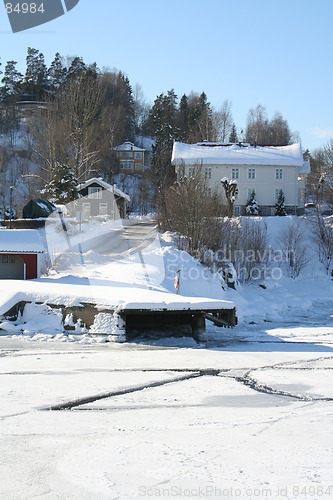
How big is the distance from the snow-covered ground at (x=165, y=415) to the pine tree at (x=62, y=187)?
1059 inches

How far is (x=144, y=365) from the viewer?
45.8 ft

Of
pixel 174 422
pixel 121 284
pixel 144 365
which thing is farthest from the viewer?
pixel 121 284

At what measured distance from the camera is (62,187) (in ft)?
150

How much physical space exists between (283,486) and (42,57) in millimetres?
96666

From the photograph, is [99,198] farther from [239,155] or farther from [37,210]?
[37,210]

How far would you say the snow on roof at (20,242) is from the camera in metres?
23.9

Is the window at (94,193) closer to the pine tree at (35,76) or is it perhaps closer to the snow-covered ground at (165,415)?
the snow-covered ground at (165,415)

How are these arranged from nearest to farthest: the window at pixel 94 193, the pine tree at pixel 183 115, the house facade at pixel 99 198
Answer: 1. the house facade at pixel 99 198
2. the window at pixel 94 193
3. the pine tree at pixel 183 115

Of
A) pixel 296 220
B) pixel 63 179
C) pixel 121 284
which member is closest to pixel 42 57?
pixel 63 179

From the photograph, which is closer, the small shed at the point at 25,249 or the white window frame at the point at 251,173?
the small shed at the point at 25,249

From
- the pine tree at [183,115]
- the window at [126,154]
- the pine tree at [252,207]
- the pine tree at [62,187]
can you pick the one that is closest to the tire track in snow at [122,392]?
the pine tree at [62,187]

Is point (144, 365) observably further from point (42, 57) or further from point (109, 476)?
point (42, 57)

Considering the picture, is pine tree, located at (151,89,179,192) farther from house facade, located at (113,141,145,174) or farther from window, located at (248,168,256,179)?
window, located at (248,168,256,179)

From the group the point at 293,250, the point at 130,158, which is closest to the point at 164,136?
the point at 130,158
